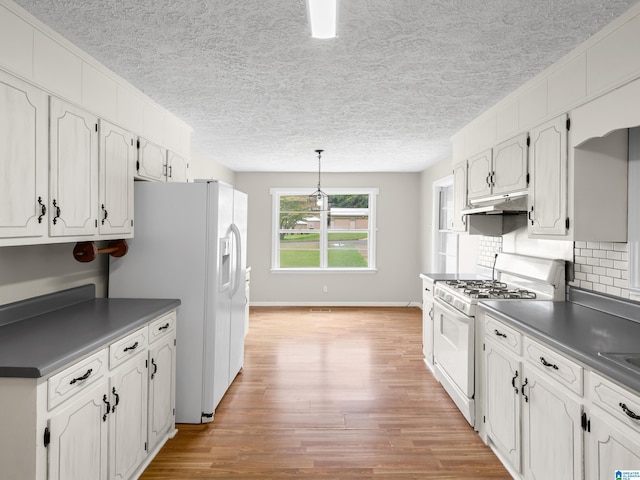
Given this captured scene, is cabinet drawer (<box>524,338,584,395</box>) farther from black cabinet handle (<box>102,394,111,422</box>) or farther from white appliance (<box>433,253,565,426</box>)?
black cabinet handle (<box>102,394,111,422</box>)

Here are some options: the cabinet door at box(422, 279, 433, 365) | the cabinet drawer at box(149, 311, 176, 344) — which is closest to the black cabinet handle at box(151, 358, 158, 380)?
the cabinet drawer at box(149, 311, 176, 344)

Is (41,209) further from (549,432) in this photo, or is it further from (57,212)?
(549,432)

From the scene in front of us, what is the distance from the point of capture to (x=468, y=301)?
2.86 meters

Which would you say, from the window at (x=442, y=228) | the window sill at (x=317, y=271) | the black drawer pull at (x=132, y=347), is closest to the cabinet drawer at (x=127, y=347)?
the black drawer pull at (x=132, y=347)

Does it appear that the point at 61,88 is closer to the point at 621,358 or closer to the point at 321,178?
the point at 621,358

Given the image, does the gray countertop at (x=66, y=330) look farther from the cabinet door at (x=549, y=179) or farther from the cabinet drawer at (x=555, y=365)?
the cabinet door at (x=549, y=179)

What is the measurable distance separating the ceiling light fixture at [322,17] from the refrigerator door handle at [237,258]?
1745 mm

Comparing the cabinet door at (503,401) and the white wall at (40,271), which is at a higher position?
the white wall at (40,271)

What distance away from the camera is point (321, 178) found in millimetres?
7027

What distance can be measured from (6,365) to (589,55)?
3086 mm

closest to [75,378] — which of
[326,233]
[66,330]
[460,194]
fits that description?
[66,330]

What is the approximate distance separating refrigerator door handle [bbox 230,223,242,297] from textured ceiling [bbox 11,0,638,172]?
1058 millimetres

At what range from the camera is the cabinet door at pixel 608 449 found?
1345 millimetres

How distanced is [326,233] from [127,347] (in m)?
5.31
